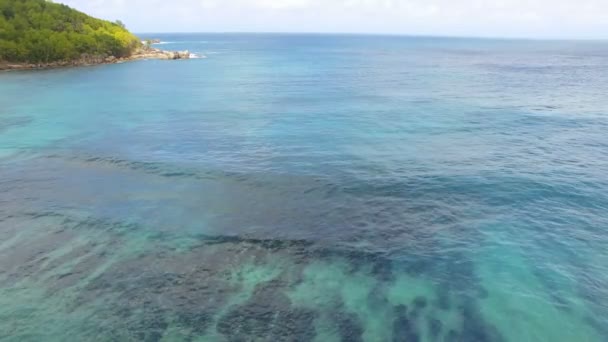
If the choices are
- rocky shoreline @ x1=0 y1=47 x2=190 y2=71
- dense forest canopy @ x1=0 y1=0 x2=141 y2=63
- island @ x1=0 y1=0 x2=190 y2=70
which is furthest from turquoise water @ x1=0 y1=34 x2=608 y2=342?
dense forest canopy @ x1=0 y1=0 x2=141 y2=63

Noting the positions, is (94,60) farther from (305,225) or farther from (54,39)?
(305,225)

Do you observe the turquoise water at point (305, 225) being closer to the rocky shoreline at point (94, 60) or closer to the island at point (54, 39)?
the rocky shoreline at point (94, 60)

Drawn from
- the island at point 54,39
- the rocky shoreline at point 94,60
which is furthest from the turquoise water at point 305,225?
the island at point 54,39

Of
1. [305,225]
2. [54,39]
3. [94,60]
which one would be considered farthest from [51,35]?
[305,225]

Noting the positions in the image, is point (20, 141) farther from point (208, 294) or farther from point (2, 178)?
point (208, 294)

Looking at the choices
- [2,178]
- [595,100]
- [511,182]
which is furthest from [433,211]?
[595,100]

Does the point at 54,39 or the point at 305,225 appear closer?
the point at 305,225

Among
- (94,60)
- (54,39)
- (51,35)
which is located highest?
(51,35)

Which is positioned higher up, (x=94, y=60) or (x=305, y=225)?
(x=94, y=60)

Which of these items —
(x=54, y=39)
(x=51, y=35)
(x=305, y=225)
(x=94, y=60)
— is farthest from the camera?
(x=94, y=60)
